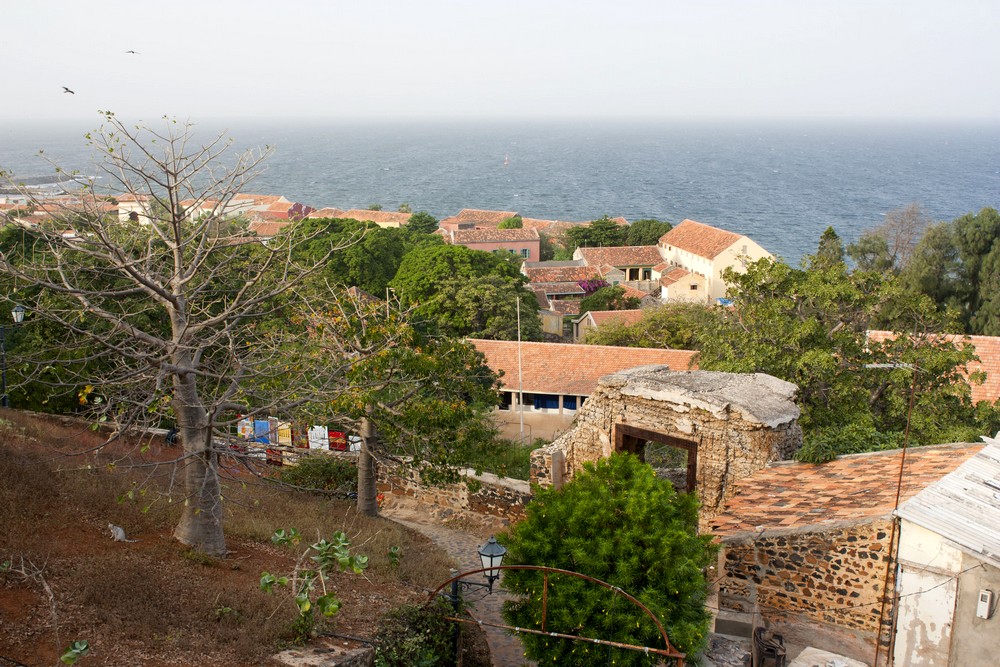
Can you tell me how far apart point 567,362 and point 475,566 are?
18.2m

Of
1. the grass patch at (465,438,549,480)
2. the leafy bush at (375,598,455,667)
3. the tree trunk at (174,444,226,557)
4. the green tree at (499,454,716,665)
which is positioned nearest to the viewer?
the green tree at (499,454,716,665)

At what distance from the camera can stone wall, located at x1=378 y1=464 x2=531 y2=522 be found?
17.2 m

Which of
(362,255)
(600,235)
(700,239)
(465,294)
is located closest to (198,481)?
(465,294)

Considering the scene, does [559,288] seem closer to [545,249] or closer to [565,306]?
Result: [565,306]

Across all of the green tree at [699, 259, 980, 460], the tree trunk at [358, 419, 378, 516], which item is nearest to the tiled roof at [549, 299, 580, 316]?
the green tree at [699, 259, 980, 460]

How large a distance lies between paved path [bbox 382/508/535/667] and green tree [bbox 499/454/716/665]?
1244 mm

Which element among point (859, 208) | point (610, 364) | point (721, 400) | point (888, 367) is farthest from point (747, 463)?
point (859, 208)

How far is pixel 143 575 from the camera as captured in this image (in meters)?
9.43

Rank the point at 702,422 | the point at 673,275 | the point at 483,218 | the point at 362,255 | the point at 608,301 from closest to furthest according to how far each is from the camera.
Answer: the point at 702,422 → the point at 362,255 → the point at 608,301 → the point at 673,275 → the point at 483,218

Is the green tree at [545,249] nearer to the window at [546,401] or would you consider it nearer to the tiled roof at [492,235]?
the tiled roof at [492,235]

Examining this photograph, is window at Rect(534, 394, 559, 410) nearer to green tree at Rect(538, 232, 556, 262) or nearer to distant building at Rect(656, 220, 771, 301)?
distant building at Rect(656, 220, 771, 301)

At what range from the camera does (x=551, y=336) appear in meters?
46.0

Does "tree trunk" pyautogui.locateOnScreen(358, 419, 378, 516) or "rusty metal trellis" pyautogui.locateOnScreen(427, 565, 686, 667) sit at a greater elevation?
"rusty metal trellis" pyautogui.locateOnScreen(427, 565, 686, 667)

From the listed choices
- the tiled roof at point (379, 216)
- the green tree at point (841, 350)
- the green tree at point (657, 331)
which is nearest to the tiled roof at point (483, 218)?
the tiled roof at point (379, 216)
